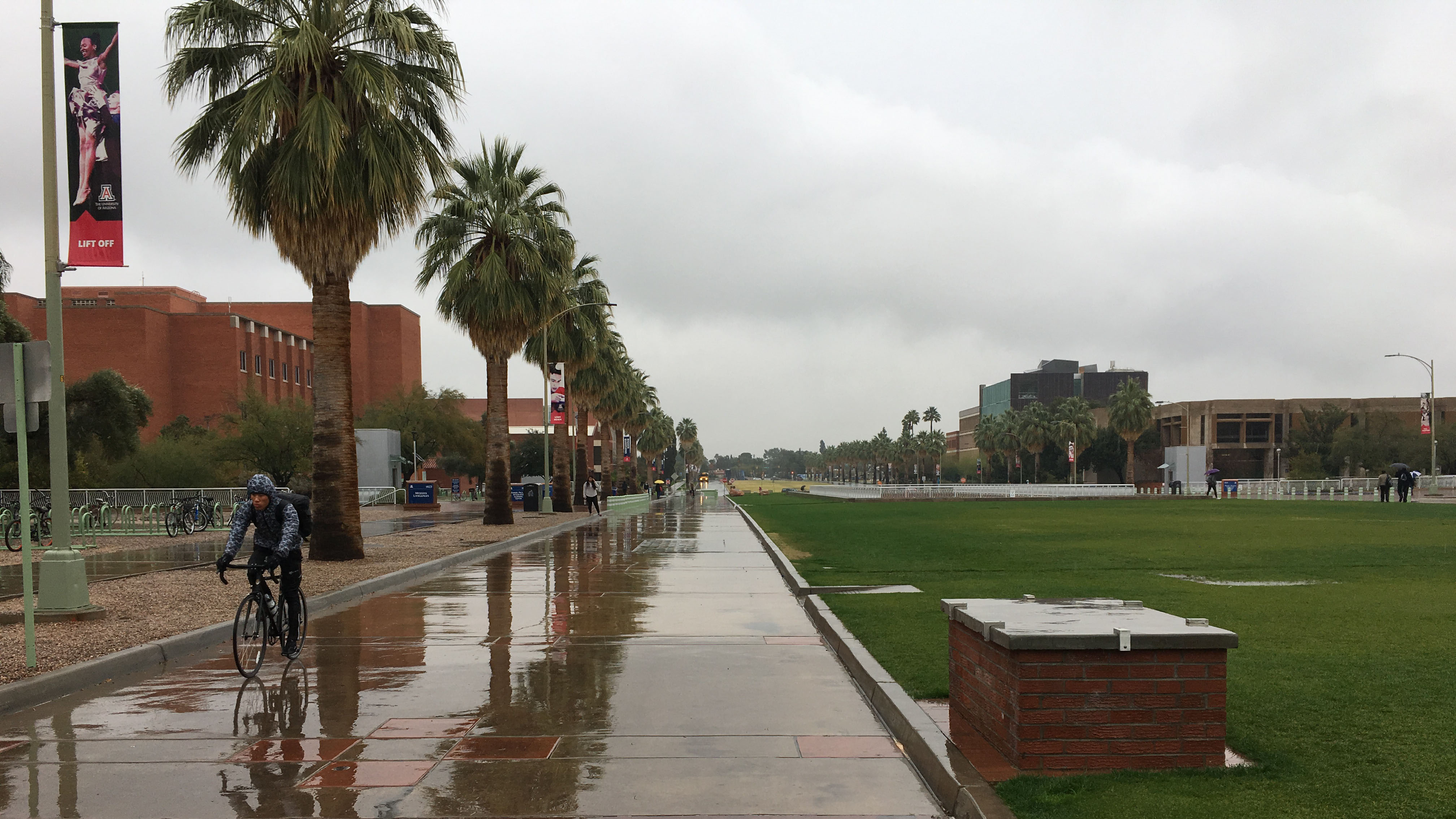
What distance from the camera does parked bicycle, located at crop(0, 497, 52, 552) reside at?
2598 centimetres

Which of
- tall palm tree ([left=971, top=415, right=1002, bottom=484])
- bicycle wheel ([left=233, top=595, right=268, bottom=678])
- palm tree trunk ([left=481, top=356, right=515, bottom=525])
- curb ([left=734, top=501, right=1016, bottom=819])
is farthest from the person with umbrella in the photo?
tall palm tree ([left=971, top=415, right=1002, bottom=484])

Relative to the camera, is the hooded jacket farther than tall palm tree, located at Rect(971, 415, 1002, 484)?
No

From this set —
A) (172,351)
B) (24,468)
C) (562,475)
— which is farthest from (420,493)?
(24,468)

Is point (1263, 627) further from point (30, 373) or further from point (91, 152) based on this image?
point (91, 152)

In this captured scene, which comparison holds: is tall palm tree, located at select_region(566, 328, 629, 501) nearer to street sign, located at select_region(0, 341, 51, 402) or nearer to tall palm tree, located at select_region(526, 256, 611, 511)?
tall palm tree, located at select_region(526, 256, 611, 511)

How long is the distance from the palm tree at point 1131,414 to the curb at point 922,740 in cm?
9691

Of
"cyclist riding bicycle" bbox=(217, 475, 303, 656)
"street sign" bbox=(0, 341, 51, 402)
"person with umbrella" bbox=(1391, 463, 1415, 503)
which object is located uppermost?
"street sign" bbox=(0, 341, 51, 402)

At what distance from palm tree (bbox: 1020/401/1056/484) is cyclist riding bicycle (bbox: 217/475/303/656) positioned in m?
124

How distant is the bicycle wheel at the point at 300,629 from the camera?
413 inches

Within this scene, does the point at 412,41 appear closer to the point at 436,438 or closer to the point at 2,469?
the point at 2,469

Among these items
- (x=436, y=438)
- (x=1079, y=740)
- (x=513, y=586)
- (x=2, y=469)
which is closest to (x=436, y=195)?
(x=513, y=586)

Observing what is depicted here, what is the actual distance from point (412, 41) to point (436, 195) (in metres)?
3.75

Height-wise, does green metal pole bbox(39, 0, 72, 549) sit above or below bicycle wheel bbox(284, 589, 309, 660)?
above

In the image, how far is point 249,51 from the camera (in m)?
20.5
